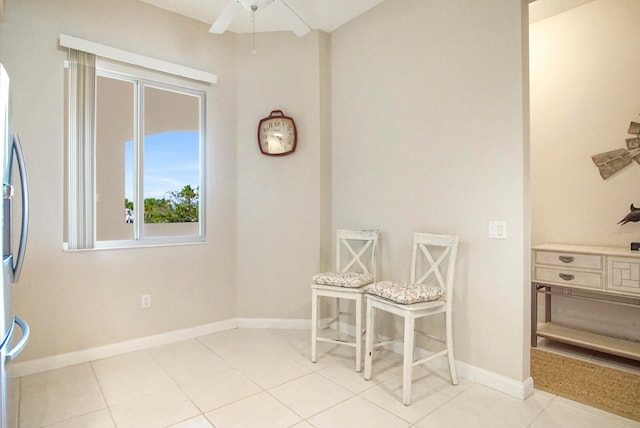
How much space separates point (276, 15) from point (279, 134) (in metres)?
1.01

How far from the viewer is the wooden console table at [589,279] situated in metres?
2.39

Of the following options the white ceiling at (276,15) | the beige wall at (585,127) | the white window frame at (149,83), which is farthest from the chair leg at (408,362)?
the white ceiling at (276,15)

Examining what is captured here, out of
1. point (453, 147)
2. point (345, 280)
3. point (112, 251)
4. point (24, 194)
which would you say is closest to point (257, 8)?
point (453, 147)

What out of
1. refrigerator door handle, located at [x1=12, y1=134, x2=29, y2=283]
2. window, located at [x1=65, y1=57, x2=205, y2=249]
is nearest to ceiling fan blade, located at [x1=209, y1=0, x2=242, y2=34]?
window, located at [x1=65, y1=57, x2=205, y2=249]

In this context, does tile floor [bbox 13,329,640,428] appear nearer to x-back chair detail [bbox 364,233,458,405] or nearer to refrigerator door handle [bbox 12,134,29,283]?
x-back chair detail [bbox 364,233,458,405]

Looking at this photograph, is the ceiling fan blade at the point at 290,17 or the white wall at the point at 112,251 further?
the white wall at the point at 112,251

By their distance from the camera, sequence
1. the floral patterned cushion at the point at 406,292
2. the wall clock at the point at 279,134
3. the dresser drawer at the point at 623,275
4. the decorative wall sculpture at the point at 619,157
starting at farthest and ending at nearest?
the wall clock at the point at 279,134, the decorative wall sculpture at the point at 619,157, the dresser drawer at the point at 623,275, the floral patterned cushion at the point at 406,292

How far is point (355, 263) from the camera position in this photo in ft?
10.4

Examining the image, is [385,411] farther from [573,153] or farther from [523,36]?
[573,153]

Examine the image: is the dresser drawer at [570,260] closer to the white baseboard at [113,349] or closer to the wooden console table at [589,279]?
the wooden console table at [589,279]

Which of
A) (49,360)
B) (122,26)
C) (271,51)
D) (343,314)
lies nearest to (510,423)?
(343,314)

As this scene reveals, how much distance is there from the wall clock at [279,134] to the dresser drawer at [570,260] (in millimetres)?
2305

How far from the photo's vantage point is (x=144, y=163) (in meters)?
2.99

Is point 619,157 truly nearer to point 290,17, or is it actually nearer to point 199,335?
point 290,17
